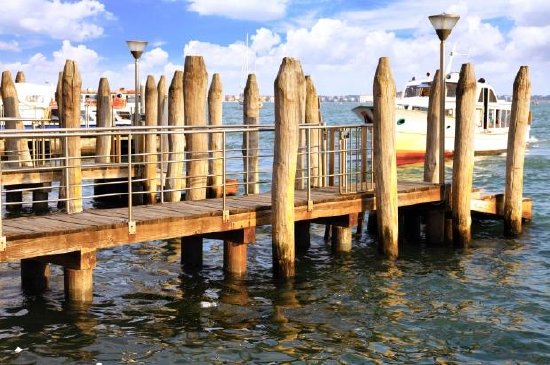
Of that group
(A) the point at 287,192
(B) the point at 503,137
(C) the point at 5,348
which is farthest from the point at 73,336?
(B) the point at 503,137

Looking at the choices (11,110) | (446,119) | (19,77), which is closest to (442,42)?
(11,110)

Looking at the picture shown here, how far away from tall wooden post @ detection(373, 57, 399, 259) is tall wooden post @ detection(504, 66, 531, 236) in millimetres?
3567

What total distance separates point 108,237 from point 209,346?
6.70ft

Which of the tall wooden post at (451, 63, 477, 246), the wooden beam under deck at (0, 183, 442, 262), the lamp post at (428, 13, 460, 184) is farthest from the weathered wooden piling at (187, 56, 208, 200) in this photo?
the tall wooden post at (451, 63, 477, 246)

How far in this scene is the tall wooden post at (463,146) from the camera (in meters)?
14.7

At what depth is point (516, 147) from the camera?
16047 mm

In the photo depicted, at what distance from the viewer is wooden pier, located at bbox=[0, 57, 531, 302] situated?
10.5 m

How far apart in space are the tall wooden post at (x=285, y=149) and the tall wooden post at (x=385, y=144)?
196cm

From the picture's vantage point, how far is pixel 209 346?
31.6 feet

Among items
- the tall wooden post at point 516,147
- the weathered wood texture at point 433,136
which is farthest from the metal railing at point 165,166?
the tall wooden post at point 516,147

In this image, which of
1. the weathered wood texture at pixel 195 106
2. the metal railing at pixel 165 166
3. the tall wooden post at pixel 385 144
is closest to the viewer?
the metal railing at pixel 165 166

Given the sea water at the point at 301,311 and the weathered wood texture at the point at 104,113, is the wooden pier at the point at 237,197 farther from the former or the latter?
the weathered wood texture at the point at 104,113

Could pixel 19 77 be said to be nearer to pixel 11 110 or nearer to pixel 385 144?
pixel 11 110

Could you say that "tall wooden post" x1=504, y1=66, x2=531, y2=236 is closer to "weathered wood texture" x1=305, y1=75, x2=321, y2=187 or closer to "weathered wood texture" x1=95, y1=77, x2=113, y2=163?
"weathered wood texture" x1=305, y1=75, x2=321, y2=187
